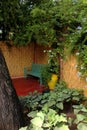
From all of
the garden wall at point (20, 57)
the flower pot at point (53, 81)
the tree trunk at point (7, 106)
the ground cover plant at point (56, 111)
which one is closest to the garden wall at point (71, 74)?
the ground cover plant at point (56, 111)

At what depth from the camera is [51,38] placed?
22.6 ft

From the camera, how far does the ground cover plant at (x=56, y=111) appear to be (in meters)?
2.62

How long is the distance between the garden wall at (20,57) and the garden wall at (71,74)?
8.91ft

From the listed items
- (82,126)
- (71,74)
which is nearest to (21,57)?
(71,74)

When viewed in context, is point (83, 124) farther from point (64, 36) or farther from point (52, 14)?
point (52, 14)

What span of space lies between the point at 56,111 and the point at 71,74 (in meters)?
2.56

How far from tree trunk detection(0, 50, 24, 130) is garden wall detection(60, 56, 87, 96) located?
10.2 ft

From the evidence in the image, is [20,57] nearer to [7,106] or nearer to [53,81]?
[53,81]

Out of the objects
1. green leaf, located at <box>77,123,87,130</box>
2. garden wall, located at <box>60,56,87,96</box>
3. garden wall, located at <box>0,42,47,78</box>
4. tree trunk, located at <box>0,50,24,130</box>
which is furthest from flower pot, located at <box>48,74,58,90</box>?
green leaf, located at <box>77,123,87,130</box>

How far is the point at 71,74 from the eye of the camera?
21.7 ft

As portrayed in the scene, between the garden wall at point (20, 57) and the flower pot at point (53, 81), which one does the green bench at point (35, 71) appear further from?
the flower pot at point (53, 81)

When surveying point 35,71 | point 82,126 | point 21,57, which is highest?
point 82,126

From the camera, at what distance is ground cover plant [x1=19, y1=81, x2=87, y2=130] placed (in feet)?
8.60

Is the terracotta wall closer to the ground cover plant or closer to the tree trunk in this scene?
the ground cover plant
